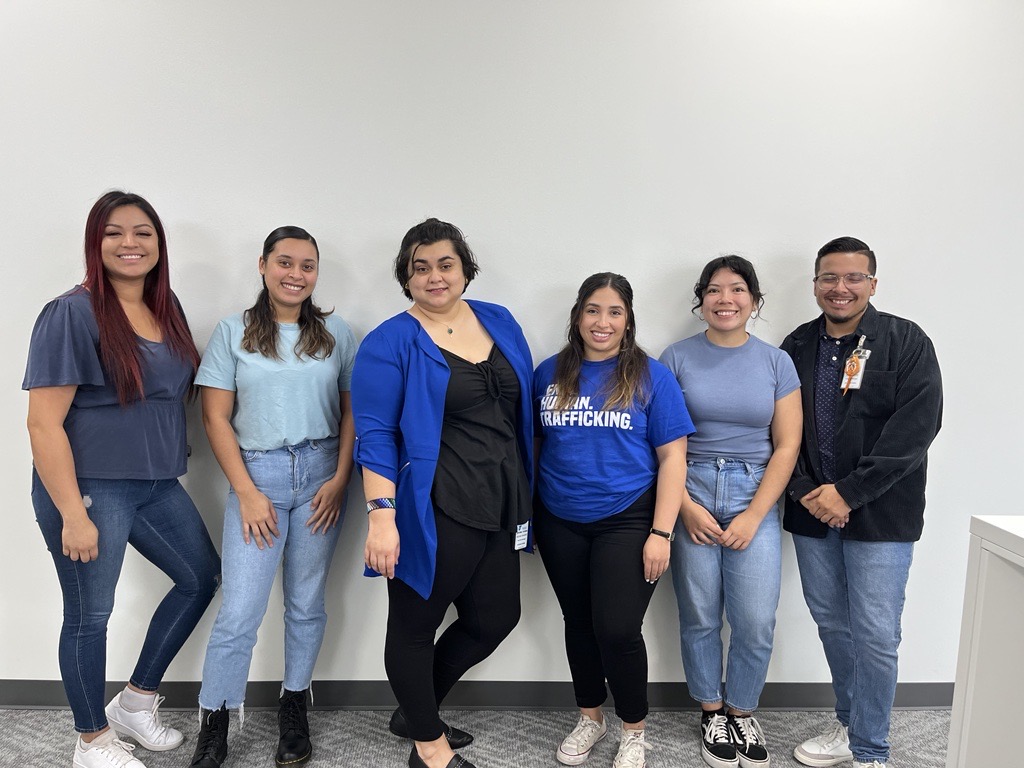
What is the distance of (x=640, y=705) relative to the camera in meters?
1.99

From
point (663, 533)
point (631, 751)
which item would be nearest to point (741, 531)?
point (663, 533)

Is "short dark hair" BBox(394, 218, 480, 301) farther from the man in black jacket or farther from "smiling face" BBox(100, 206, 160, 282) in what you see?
the man in black jacket

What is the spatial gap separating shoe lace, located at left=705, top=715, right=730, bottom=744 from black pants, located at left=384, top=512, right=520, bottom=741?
0.77m

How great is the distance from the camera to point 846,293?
1976mm

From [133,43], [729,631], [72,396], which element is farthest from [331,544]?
[133,43]

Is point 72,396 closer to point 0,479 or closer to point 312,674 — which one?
point 0,479

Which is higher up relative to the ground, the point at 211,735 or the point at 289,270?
the point at 289,270

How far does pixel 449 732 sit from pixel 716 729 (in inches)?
34.9

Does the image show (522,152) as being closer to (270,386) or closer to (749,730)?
(270,386)

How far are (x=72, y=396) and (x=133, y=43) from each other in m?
1.25

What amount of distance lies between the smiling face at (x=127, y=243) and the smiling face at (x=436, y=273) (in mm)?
798

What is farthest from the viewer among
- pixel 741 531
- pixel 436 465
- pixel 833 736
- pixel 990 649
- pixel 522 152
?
pixel 522 152

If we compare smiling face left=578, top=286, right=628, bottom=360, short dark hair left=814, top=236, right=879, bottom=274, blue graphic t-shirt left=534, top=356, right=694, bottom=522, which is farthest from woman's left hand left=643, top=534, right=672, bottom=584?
short dark hair left=814, top=236, right=879, bottom=274

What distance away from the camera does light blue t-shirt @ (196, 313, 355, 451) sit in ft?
6.46
